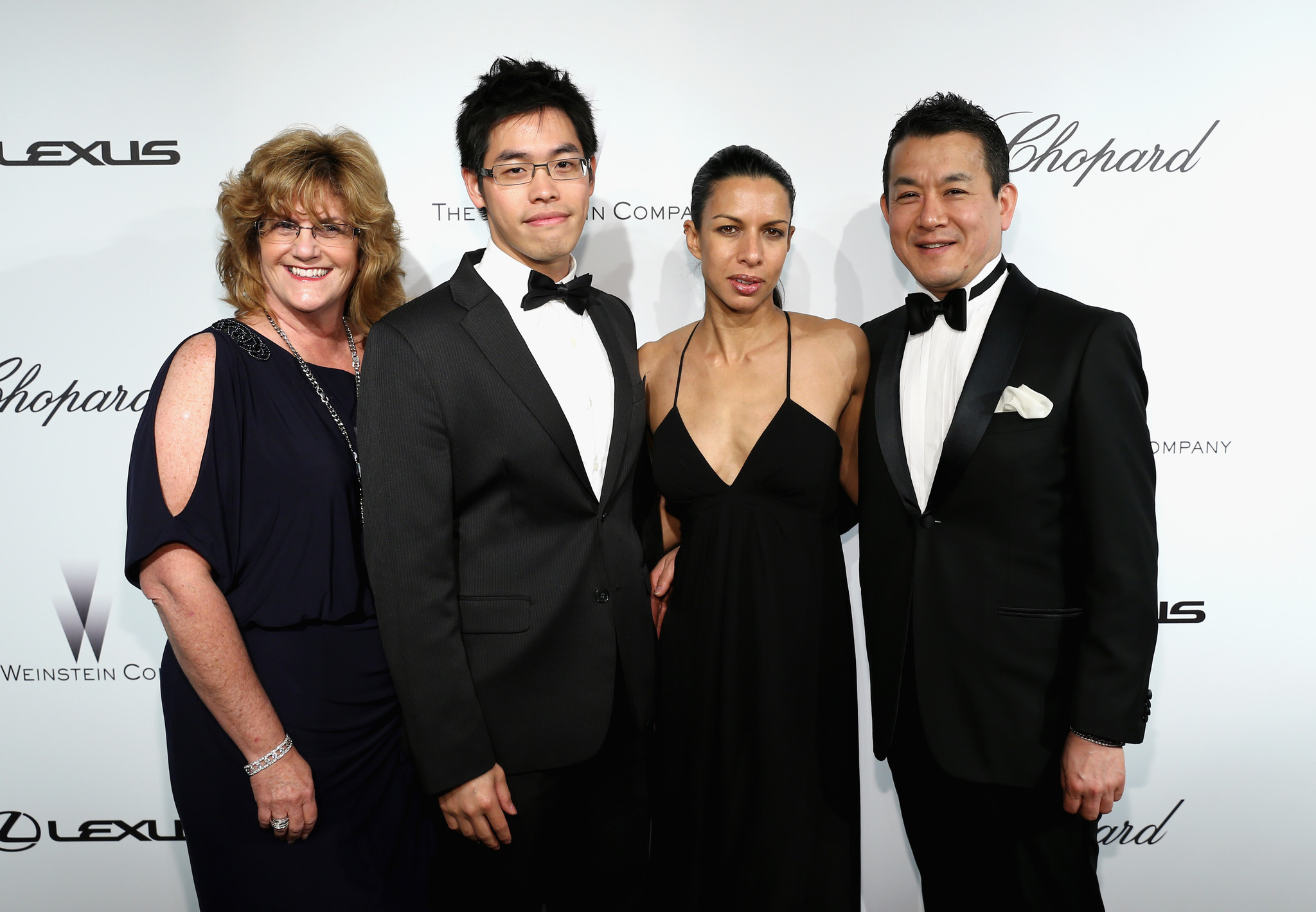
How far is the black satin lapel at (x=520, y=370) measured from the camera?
5.12ft

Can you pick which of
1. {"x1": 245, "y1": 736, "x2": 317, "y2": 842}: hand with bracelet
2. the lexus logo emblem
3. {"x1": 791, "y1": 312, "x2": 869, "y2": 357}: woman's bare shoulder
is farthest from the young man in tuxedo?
the lexus logo emblem

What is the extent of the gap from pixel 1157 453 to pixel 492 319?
2.12 m

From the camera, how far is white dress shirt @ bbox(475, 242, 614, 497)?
167cm

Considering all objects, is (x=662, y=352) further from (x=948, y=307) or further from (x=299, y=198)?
(x=299, y=198)

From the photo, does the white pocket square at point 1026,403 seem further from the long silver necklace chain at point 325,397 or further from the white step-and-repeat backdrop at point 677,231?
the long silver necklace chain at point 325,397

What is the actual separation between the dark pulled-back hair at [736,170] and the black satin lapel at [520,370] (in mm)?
660

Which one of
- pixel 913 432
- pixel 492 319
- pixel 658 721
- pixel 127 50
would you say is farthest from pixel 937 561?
pixel 127 50

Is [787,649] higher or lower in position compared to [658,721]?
higher

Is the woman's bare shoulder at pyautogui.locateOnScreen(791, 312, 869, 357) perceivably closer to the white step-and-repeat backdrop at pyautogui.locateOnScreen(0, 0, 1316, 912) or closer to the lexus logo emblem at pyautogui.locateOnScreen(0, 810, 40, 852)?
the white step-and-repeat backdrop at pyautogui.locateOnScreen(0, 0, 1316, 912)

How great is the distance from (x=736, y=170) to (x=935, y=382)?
70 centimetres

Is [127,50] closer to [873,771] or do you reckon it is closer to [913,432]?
[913,432]

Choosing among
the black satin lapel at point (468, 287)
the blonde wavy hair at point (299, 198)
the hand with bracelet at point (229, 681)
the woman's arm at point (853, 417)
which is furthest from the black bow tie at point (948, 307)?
the hand with bracelet at point (229, 681)

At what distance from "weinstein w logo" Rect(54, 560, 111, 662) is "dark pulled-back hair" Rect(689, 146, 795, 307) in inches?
84.9

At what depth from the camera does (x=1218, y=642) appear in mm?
2502
